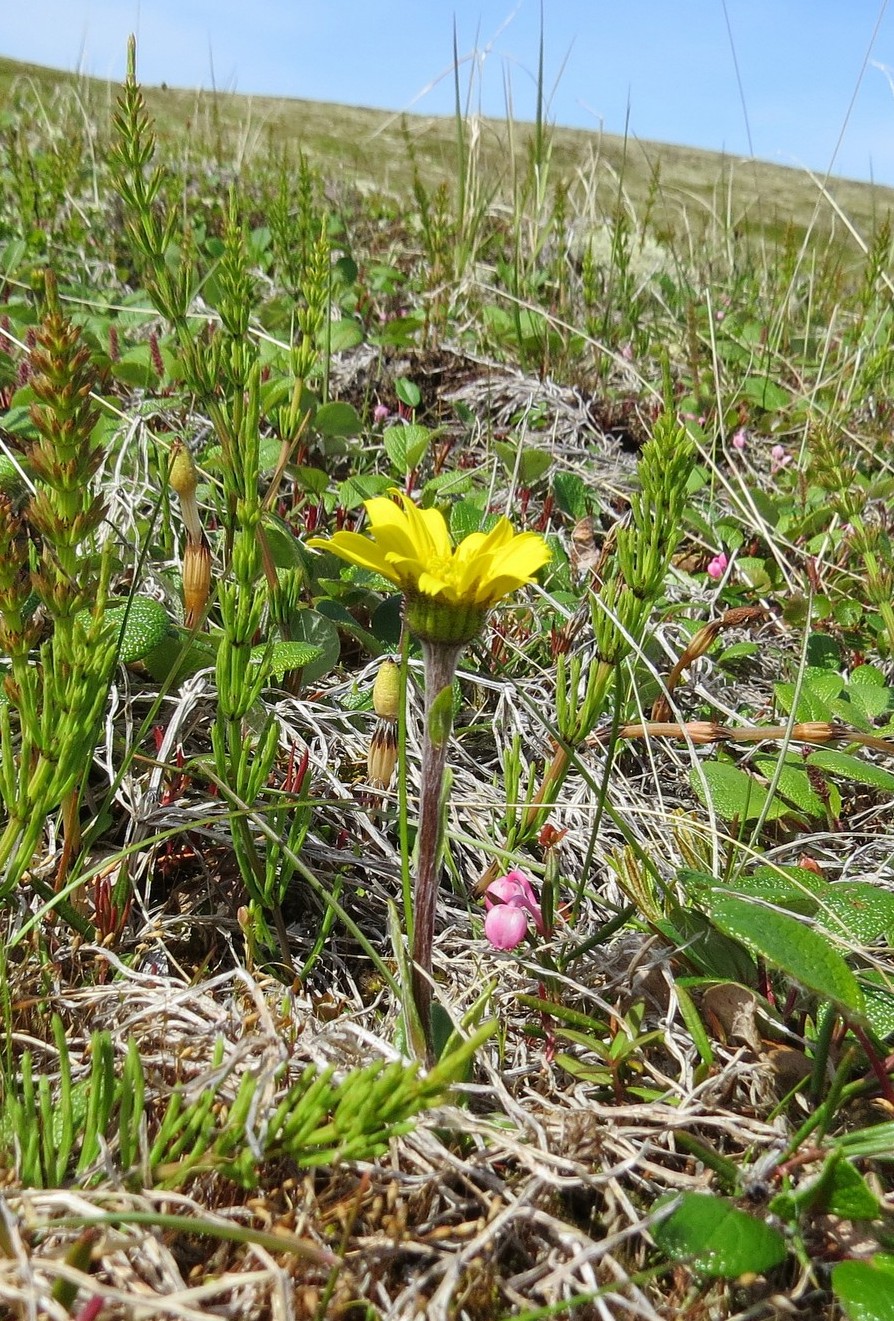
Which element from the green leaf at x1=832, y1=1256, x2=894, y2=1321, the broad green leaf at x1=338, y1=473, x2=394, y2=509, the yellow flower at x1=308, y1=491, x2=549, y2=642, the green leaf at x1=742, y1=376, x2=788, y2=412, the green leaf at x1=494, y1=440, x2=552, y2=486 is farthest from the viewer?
the green leaf at x1=742, y1=376, x2=788, y2=412

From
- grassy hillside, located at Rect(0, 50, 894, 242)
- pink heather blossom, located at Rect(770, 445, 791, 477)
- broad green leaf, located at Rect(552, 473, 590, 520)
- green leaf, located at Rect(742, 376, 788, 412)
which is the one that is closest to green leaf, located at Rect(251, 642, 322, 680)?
broad green leaf, located at Rect(552, 473, 590, 520)

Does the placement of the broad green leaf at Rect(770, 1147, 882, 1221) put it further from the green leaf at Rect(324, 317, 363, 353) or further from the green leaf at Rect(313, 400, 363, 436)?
the green leaf at Rect(324, 317, 363, 353)

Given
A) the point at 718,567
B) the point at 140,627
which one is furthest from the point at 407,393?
the point at 140,627

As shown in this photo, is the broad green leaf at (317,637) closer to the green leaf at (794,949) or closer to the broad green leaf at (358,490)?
the broad green leaf at (358,490)

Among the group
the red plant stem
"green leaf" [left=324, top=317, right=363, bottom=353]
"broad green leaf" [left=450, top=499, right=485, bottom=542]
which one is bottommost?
the red plant stem

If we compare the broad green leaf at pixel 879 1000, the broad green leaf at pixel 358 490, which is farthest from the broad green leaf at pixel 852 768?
the broad green leaf at pixel 358 490

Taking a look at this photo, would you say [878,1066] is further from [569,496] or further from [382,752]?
[569,496]
